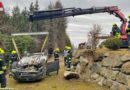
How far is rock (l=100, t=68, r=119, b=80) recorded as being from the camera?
6.65 metres

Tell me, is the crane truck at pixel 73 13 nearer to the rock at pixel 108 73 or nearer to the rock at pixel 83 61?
the rock at pixel 83 61

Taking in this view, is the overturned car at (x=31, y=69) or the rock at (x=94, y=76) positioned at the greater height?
the overturned car at (x=31, y=69)

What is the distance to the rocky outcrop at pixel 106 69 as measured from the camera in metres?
6.03

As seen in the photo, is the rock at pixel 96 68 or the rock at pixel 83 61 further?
the rock at pixel 83 61

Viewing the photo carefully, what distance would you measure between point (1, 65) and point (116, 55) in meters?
5.57

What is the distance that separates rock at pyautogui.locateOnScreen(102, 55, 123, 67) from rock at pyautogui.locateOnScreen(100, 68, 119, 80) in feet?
0.98

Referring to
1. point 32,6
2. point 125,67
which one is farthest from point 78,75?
point 32,6

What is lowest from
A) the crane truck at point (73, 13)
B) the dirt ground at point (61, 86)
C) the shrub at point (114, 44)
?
the dirt ground at point (61, 86)

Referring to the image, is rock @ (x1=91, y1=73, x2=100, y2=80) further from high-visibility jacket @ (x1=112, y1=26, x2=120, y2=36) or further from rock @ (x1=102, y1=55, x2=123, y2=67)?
high-visibility jacket @ (x1=112, y1=26, x2=120, y2=36)

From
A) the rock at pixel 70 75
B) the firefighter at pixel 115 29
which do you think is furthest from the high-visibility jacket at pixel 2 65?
the firefighter at pixel 115 29

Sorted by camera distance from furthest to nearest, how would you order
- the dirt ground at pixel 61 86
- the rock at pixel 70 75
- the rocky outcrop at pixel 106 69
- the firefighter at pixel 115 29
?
1. the firefighter at pixel 115 29
2. the rock at pixel 70 75
3. the dirt ground at pixel 61 86
4. the rocky outcrop at pixel 106 69

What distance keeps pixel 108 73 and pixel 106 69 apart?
0.29 meters

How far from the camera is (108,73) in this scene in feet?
23.4

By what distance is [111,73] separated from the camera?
689cm
